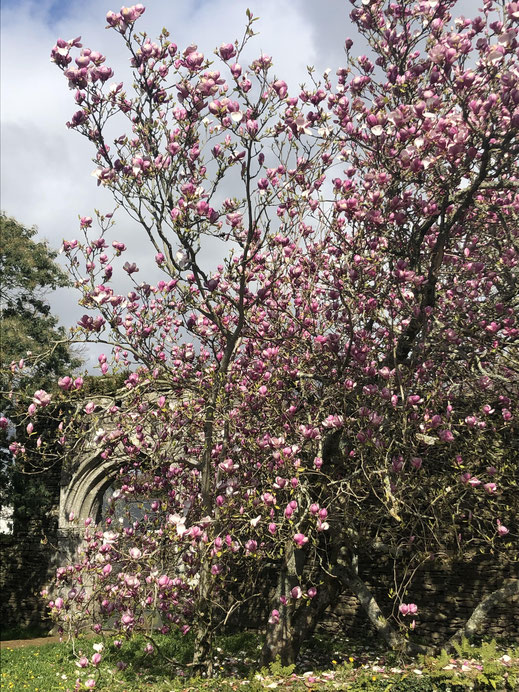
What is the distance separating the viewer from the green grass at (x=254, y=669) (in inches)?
227

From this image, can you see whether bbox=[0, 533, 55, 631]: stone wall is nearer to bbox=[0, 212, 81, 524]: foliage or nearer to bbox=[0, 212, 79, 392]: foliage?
bbox=[0, 212, 81, 524]: foliage

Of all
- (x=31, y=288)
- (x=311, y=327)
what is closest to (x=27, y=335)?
(x=31, y=288)

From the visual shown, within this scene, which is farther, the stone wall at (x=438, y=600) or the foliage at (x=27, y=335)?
the foliage at (x=27, y=335)

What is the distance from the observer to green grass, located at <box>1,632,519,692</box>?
5.76 metres

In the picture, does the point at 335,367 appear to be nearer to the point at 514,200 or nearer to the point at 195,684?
the point at 514,200

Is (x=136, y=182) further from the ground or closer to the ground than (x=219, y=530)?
further from the ground

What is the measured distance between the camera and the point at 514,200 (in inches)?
285

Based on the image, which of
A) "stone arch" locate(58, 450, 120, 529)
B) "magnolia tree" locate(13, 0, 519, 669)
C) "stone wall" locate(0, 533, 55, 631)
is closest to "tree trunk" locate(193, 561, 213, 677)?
"magnolia tree" locate(13, 0, 519, 669)

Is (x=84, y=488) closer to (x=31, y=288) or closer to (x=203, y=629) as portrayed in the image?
(x=31, y=288)

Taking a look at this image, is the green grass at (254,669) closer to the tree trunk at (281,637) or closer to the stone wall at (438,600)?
the tree trunk at (281,637)

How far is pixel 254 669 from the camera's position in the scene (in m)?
7.88

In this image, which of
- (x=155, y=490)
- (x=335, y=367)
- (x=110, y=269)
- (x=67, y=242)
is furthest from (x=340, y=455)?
(x=67, y=242)

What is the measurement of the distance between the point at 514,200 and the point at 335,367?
9.55 ft

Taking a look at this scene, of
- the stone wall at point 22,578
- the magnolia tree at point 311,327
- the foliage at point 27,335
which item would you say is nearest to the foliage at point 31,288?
the foliage at point 27,335
